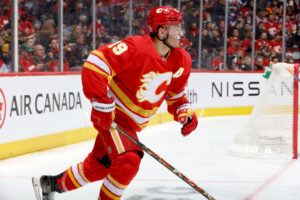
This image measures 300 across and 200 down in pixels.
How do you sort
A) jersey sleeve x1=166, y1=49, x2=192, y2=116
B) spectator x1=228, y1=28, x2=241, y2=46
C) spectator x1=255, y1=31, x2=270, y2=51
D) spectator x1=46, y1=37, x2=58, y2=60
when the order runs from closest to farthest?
jersey sleeve x1=166, y1=49, x2=192, y2=116 → spectator x1=46, y1=37, x2=58, y2=60 → spectator x1=228, y1=28, x2=241, y2=46 → spectator x1=255, y1=31, x2=270, y2=51

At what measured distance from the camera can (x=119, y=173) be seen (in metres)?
2.37

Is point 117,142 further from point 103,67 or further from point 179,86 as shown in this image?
point 179,86

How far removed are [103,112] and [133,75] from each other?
270 mm

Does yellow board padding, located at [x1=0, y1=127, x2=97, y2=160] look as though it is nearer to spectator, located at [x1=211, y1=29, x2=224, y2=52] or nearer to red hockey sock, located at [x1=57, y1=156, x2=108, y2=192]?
red hockey sock, located at [x1=57, y1=156, x2=108, y2=192]

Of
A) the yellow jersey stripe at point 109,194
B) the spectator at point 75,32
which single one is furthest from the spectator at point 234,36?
the yellow jersey stripe at point 109,194

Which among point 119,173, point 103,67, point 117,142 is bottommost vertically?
point 119,173

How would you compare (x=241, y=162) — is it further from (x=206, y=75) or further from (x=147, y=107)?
(x=206, y=75)

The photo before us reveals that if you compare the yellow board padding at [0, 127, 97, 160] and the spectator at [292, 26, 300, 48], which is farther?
the spectator at [292, 26, 300, 48]

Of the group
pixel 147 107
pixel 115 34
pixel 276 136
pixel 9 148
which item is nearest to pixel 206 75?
pixel 115 34

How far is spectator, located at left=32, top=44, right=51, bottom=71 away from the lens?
222 inches

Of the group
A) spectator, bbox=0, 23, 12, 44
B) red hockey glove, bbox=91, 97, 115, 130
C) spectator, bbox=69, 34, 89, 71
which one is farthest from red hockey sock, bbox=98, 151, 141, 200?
spectator, bbox=69, 34, 89, 71

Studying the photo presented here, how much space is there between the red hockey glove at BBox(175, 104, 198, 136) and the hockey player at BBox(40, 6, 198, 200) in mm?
153

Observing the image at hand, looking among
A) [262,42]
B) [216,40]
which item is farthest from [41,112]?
[262,42]

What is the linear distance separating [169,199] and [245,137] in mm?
1887
